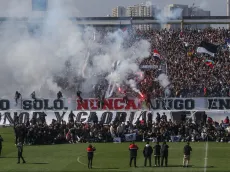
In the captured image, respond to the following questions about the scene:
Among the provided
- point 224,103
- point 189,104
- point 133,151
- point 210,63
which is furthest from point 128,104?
point 133,151

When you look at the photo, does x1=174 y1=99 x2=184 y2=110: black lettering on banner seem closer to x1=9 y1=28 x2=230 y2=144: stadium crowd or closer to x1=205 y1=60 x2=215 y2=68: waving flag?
x1=9 y1=28 x2=230 y2=144: stadium crowd

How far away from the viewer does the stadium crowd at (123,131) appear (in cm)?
4316

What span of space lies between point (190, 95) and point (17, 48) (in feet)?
65.9

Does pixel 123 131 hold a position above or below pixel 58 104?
below

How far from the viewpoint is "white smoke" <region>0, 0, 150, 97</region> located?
59.3 meters

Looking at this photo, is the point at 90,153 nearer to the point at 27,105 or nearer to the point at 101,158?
the point at 101,158

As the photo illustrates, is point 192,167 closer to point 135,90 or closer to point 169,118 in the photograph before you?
point 169,118

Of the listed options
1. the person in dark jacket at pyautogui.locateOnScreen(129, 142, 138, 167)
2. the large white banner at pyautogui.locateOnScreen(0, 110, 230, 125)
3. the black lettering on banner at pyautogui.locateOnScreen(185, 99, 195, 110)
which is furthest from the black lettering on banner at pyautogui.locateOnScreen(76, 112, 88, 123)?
the person in dark jacket at pyautogui.locateOnScreen(129, 142, 138, 167)

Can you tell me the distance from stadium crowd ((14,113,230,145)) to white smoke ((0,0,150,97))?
13139mm

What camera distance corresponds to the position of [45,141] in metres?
43.3

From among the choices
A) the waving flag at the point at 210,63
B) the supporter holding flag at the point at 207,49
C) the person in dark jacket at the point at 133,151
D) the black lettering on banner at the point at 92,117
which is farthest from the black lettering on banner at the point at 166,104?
the person in dark jacket at the point at 133,151

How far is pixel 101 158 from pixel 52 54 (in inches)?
1078

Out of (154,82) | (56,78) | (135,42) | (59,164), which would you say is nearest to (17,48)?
(56,78)

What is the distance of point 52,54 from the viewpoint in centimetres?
6250
